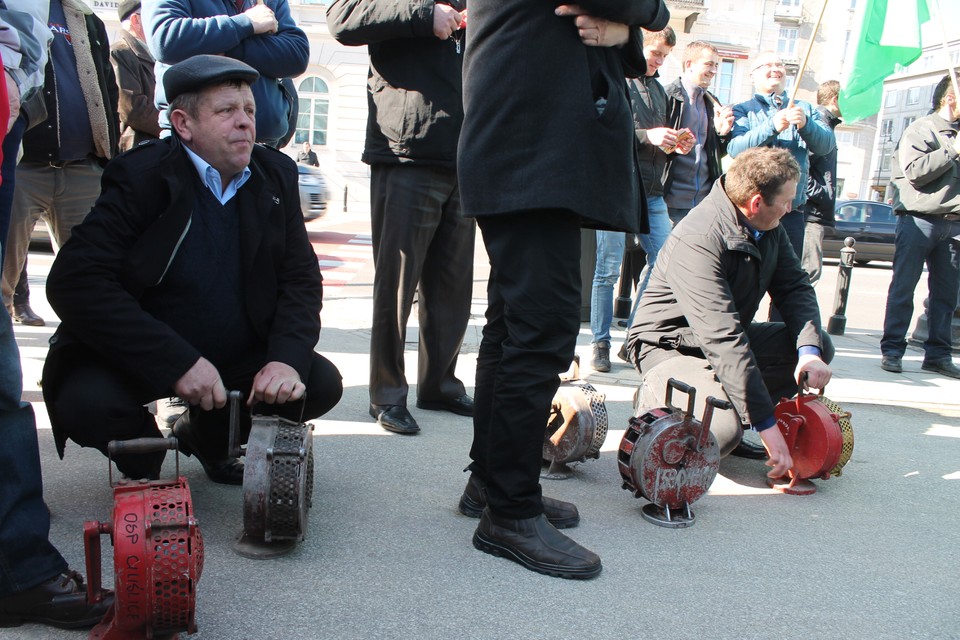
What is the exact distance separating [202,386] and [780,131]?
4.58 meters

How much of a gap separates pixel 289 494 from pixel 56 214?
2.56 m

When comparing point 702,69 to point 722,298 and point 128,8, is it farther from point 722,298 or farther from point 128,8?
point 128,8

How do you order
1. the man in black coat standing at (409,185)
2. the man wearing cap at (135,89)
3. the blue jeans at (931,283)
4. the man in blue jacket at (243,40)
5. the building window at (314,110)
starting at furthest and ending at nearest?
the building window at (314,110) → the blue jeans at (931,283) → the man wearing cap at (135,89) → the man in black coat standing at (409,185) → the man in blue jacket at (243,40)

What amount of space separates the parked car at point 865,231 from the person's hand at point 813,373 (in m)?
15.3

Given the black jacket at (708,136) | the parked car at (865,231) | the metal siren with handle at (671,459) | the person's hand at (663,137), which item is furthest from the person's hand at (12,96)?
the parked car at (865,231)

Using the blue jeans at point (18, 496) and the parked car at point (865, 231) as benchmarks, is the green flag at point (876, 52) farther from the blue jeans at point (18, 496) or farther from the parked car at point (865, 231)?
the parked car at point (865, 231)

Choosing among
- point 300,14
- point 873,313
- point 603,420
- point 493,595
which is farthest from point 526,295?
point 300,14

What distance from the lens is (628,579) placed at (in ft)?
8.59

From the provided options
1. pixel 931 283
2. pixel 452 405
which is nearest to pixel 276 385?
pixel 452 405

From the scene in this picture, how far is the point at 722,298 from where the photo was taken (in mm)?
3459

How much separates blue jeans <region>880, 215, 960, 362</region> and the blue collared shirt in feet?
16.6

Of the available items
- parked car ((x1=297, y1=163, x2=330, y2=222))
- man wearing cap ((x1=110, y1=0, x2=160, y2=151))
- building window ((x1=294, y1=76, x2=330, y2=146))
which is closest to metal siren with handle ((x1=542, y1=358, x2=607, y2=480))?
man wearing cap ((x1=110, y1=0, x2=160, y2=151))

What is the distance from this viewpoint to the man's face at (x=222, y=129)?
2721 millimetres

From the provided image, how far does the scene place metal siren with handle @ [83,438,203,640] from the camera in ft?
6.21
